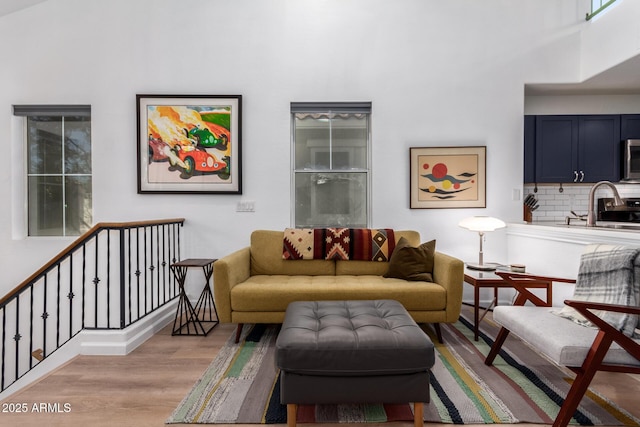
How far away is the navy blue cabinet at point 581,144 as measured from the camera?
380 centimetres

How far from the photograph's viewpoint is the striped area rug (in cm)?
176

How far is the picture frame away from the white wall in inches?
4.4

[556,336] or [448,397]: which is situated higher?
[556,336]

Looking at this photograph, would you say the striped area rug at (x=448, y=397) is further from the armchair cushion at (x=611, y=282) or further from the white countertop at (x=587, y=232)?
the white countertop at (x=587, y=232)

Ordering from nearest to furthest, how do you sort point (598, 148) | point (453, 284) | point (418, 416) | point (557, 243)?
point (418, 416), point (453, 284), point (557, 243), point (598, 148)

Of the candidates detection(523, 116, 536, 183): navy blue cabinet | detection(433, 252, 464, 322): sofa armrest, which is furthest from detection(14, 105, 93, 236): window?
detection(523, 116, 536, 183): navy blue cabinet

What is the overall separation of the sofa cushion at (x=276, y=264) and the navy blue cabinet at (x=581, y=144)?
2.81 metres

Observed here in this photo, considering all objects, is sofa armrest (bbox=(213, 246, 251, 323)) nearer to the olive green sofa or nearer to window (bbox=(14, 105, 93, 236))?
the olive green sofa

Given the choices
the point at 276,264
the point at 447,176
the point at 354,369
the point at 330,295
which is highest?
the point at 447,176

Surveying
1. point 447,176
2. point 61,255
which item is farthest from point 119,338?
point 447,176

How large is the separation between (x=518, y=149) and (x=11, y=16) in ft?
18.7

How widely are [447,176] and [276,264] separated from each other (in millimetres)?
2069

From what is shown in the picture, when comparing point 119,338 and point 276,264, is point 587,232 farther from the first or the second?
point 119,338

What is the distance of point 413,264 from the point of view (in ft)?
9.64
